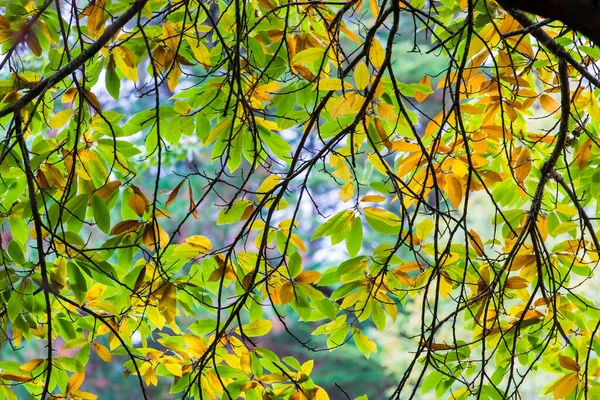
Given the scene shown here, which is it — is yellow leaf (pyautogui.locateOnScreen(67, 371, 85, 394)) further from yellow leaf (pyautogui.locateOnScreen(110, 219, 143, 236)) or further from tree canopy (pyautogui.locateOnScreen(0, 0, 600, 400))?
yellow leaf (pyautogui.locateOnScreen(110, 219, 143, 236))

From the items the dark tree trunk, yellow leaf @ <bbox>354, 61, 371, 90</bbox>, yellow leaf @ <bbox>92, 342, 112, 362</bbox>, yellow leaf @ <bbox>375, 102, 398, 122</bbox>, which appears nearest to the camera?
the dark tree trunk

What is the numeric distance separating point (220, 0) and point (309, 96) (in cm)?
29

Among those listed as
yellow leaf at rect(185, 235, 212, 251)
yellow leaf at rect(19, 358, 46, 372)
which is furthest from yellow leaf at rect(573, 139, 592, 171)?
yellow leaf at rect(19, 358, 46, 372)

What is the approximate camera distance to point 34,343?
576 cm

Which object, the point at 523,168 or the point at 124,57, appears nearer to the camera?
the point at 124,57

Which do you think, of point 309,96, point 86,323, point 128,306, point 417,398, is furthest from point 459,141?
point 417,398

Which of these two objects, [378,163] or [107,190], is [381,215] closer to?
[378,163]

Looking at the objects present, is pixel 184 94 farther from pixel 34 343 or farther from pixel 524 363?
pixel 34 343

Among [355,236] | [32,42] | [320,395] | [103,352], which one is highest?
[32,42]

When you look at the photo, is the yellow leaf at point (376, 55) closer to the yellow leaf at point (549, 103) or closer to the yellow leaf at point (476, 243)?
the yellow leaf at point (476, 243)

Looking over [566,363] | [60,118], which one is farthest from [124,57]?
[566,363]

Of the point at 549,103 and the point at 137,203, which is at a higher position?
the point at 549,103

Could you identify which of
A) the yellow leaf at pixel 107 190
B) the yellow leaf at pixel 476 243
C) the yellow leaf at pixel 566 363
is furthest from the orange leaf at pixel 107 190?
the yellow leaf at pixel 566 363

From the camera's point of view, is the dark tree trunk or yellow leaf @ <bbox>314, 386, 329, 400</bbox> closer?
the dark tree trunk
